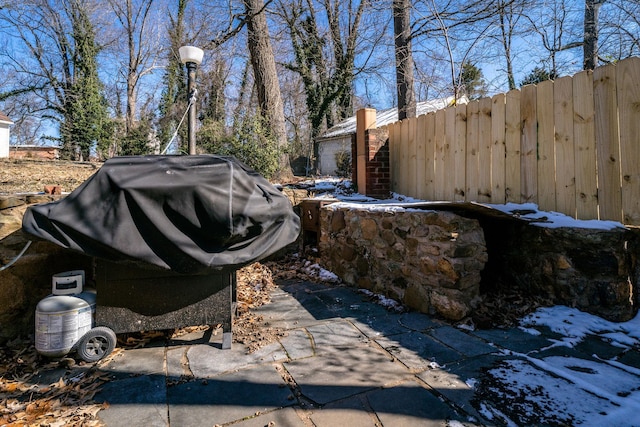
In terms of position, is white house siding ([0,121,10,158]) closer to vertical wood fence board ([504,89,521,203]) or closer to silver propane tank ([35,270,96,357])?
silver propane tank ([35,270,96,357])

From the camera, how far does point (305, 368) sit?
2420mm

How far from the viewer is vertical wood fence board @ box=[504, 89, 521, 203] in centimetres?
358

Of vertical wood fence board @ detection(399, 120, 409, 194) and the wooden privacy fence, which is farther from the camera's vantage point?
vertical wood fence board @ detection(399, 120, 409, 194)

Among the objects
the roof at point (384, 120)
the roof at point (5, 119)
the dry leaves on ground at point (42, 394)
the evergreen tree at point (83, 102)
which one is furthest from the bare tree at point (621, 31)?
the roof at point (5, 119)

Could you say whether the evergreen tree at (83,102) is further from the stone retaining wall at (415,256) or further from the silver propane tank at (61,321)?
the silver propane tank at (61,321)

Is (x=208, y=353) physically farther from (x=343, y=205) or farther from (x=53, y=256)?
(x=343, y=205)

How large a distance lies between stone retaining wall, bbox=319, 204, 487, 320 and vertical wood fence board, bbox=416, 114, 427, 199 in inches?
44.9

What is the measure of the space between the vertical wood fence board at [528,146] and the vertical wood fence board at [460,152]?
2.28ft

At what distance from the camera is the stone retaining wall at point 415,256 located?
10.3 feet

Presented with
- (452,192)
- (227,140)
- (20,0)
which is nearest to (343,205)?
(452,192)

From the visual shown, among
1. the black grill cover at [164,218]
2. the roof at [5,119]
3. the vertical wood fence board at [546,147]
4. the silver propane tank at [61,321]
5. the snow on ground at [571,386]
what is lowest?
the snow on ground at [571,386]

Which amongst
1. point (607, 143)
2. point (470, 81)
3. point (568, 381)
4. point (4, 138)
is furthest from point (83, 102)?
point (568, 381)

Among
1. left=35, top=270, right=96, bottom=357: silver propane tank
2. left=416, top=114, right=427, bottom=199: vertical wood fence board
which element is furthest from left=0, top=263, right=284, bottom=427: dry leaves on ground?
left=416, top=114, right=427, bottom=199: vertical wood fence board

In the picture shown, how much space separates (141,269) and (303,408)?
153cm
